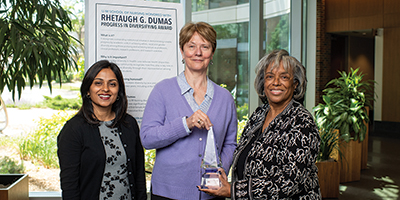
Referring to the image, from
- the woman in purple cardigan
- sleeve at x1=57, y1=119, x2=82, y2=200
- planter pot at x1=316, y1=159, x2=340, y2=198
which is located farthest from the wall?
sleeve at x1=57, y1=119, x2=82, y2=200


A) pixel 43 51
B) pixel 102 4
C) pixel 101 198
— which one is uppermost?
pixel 102 4

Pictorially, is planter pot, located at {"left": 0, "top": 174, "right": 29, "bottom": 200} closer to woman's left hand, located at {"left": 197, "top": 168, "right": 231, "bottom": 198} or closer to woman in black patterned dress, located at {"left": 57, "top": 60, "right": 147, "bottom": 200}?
woman in black patterned dress, located at {"left": 57, "top": 60, "right": 147, "bottom": 200}

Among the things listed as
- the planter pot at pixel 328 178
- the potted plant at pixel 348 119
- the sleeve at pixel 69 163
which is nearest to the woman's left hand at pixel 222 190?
the sleeve at pixel 69 163

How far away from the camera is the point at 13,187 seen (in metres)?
3.26

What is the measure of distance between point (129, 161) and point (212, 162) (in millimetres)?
532

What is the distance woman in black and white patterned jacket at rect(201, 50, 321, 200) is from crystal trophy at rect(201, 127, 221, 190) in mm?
30

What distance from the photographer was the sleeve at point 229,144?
1.92m

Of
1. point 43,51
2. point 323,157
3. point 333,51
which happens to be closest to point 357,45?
point 333,51

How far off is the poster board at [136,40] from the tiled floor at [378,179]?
137 inches

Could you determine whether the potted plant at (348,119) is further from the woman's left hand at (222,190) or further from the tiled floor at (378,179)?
the woman's left hand at (222,190)

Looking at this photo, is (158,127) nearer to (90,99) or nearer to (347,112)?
(90,99)

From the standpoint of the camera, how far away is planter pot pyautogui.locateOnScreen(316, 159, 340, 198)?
472 cm

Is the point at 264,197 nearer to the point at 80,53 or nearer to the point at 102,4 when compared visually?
the point at 102,4

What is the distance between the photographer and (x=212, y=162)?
5.47 feet
